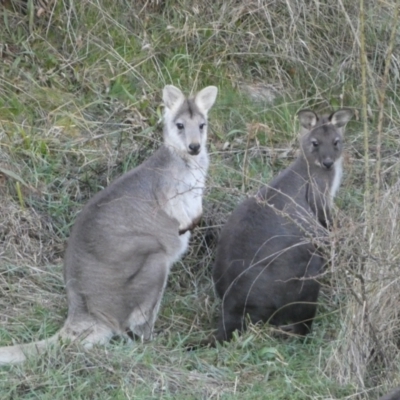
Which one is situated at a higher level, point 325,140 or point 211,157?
point 325,140

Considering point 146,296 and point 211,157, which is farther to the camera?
point 211,157

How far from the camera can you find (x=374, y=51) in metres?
9.00

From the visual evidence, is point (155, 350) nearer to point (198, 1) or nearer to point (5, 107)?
point (5, 107)

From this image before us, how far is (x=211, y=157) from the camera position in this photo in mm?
8102

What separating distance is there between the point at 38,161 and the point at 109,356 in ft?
7.82

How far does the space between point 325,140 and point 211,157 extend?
1.13m

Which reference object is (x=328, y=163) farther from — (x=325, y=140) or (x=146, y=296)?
(x=146, y=296)

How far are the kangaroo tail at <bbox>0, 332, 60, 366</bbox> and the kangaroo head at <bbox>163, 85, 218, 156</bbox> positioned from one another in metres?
1.90

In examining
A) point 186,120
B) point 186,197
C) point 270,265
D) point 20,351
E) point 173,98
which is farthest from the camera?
point 173,98

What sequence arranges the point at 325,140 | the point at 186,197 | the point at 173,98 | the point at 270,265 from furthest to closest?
the point at 173,98, the point at 325,140, the point at 186,197, the point at 270,265

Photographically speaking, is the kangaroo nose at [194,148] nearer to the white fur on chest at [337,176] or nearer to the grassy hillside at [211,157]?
the grassy hillside at [211,157]

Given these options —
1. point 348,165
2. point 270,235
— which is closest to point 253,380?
point 270,235

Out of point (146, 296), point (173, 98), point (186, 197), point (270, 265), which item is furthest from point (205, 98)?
point (146, 296)

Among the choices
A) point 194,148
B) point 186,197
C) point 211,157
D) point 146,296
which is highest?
point 194,148
